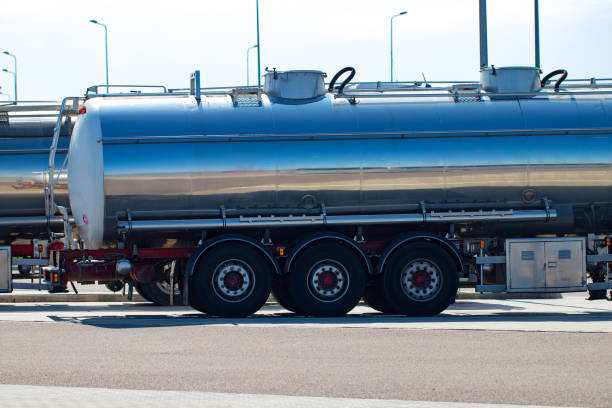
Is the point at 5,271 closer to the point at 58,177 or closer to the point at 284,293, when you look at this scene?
the point at 58,177

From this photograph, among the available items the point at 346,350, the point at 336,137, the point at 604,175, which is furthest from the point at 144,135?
the point at 604,175

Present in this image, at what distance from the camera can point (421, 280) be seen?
56.0ft

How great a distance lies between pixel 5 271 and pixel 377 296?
6.48 metres

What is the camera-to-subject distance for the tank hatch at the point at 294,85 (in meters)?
17.6

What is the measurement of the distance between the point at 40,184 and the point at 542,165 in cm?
910

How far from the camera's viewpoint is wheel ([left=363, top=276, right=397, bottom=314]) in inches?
673

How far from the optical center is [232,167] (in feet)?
54.6

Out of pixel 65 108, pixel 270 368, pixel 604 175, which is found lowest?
pixel 270 368

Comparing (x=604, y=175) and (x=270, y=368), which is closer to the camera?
(x=270, y=368)

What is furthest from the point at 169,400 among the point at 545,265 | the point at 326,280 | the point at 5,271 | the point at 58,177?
the point at 58,177

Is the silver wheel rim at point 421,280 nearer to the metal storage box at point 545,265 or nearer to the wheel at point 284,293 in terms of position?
the metal storage box at point 545,265

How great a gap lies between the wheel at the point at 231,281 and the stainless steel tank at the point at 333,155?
71cm

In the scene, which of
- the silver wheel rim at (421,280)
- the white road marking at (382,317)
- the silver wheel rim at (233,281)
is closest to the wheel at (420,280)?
the silver wheel rim at (421,280)

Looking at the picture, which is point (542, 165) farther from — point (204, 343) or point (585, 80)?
point (204, 343)
